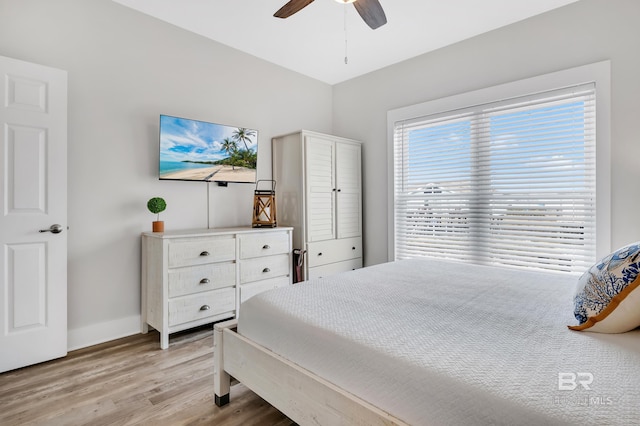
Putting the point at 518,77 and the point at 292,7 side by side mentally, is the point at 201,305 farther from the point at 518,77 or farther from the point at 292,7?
the point at 518,77

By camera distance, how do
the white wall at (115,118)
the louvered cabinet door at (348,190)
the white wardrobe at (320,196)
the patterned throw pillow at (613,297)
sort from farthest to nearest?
the louvered cabinet door at (348,190) → the white wardrobe at (320,196) → the white wall at (115,118) → the patterned throw pillow at (613,297)

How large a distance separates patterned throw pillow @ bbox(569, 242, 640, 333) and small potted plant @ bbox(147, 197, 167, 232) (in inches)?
106

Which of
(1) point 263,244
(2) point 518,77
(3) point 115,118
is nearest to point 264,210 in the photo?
(1) point 263,244

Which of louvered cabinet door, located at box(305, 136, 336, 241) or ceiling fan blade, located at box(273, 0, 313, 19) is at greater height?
ceiling fan blade, located at box(273, 0, 313, 19)

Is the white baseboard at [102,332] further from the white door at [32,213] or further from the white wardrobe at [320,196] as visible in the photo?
the white wardrobe at [320,196]

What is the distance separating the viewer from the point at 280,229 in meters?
3.23

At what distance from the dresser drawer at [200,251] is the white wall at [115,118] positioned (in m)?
0.51

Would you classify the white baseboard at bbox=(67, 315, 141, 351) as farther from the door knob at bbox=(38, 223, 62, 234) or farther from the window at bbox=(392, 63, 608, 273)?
the window at bbox=(392, 63, 608, 273)

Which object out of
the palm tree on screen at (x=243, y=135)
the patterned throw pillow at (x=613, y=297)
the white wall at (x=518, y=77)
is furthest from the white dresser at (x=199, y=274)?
the patterned throw pillow at (x=613, y=297)

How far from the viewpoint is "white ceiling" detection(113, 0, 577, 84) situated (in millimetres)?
2727

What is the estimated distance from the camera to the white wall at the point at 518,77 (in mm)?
2492

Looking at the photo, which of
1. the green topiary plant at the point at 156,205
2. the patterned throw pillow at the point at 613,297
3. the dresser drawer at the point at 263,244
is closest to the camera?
the patterned throw pillow at the point at 613,297

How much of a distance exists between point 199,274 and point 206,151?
3.72ft

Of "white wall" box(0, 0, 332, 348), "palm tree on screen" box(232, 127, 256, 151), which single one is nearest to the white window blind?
"palm tree on screen" box(232, 127, 256, 151)
